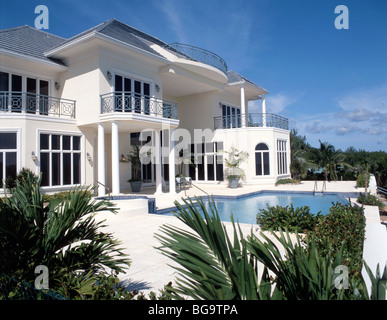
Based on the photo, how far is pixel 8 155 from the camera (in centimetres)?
1220

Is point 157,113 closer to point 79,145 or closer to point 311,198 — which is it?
point 79,145

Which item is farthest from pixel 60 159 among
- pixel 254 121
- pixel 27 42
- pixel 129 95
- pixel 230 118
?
pixel 254 121

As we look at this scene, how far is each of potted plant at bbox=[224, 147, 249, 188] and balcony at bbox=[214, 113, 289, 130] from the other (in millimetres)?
2331

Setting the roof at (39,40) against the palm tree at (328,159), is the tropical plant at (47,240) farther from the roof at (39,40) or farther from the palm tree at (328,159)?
the palm tree at (328,159)

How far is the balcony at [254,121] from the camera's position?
859 inches

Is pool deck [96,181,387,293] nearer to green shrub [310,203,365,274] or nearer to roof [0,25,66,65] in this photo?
green shrub [310,203,365,274]

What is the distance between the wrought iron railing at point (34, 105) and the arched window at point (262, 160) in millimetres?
13371

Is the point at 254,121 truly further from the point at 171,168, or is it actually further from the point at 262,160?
the point at 171,168

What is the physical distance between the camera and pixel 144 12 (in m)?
8.99

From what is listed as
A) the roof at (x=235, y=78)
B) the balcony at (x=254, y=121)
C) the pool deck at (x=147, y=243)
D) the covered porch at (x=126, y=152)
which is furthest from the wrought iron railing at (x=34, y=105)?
the roof at (x=235, y=78)

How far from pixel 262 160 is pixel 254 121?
11.3ft

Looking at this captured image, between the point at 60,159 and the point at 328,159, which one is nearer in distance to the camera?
the point at 60,159

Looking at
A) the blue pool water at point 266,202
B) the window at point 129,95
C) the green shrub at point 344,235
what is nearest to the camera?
the green shrub at point 344,235
